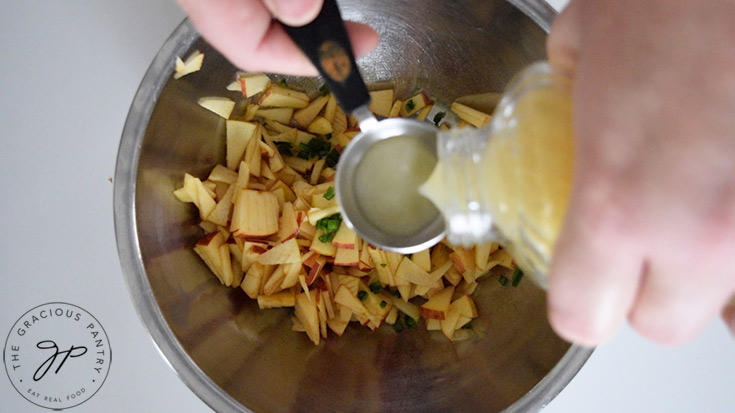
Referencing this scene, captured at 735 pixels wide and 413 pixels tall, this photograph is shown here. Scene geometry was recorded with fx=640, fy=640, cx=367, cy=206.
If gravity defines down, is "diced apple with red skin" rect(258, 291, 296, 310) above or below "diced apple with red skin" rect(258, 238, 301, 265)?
below

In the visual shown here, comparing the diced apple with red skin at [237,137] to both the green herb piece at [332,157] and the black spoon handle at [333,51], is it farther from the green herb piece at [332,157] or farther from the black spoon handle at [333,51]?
the black spoon handle at [333,51]

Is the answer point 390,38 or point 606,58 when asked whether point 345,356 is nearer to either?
point 390,38

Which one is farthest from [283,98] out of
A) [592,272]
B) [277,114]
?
[592,272]

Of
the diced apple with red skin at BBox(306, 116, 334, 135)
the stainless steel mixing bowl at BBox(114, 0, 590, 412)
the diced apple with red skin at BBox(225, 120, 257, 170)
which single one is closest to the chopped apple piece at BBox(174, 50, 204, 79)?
the stainless steel mixing bowl at BBox(114, 0, 590, 412)

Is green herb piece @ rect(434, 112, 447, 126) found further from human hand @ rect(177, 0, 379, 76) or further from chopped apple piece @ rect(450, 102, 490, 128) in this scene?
human hand @ rect(177, 0, 379, 76)

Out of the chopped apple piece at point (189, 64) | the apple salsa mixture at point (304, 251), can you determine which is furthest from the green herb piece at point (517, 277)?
the chopped apple piece at point (189, 64)

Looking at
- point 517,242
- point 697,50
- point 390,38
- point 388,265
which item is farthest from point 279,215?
point 697,50
